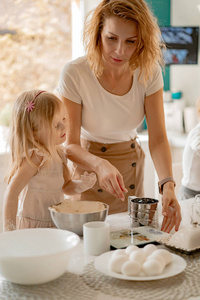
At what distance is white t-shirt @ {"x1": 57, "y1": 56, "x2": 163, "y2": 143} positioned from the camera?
187cm

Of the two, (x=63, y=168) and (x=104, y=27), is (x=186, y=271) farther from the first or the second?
(x=104, y=27)

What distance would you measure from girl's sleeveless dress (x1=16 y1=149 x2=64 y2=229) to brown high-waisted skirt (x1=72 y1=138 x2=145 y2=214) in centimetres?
30

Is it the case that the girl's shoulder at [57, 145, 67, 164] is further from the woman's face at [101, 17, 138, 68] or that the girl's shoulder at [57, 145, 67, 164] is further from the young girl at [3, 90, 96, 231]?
the woman's face at [101, 17, 138, 68]

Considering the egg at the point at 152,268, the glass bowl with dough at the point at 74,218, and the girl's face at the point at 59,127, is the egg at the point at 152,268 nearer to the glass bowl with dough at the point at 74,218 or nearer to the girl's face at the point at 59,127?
the glass bowl with dough at the point at 74,218

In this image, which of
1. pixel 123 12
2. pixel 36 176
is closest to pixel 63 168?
pixel 36 176

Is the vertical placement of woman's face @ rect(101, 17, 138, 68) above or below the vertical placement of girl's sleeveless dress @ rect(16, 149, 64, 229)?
above

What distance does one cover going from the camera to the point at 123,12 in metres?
1.71

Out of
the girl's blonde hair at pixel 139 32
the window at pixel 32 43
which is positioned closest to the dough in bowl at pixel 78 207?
the girl's blonde hair at pixel 139 32

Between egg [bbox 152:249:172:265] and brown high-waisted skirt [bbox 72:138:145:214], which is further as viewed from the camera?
brown high-waisted skirt [bbox 72:138:145:214]

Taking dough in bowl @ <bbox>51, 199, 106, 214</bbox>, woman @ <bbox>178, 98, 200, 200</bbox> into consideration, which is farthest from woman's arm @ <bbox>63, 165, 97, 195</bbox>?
woman @ <bbox>178, 98, 200, 200</bbox>

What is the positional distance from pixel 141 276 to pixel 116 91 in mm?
1008

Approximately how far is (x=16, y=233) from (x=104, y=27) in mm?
894

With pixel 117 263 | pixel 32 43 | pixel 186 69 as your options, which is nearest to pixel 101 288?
pixel 117 263

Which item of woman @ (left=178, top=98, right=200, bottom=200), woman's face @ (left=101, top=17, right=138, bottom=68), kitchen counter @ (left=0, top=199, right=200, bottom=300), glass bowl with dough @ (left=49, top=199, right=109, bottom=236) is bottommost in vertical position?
woman @ (left=178, top=98, right=200, bottom=200)
